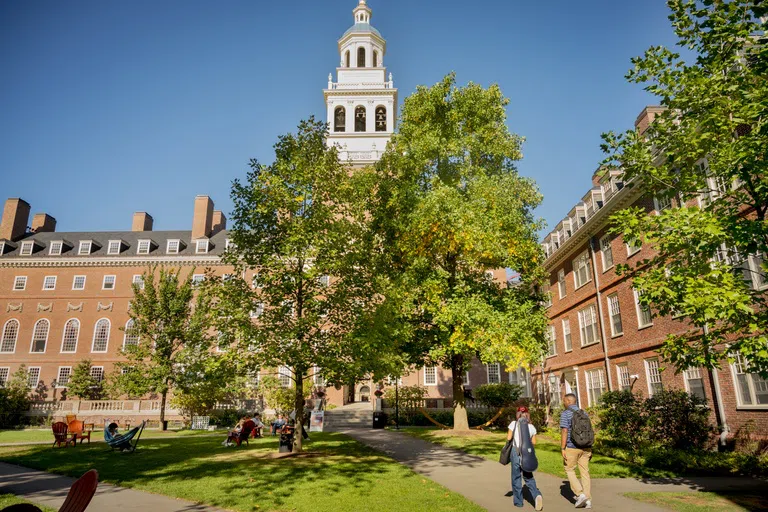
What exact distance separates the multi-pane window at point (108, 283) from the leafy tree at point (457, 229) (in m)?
34.4

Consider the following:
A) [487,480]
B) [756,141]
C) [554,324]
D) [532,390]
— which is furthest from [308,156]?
[532,390]

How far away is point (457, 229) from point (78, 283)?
42.5 meters

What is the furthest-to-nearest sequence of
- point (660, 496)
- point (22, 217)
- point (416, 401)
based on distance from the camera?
point (22, 217) < point (416, 401) < point (660, 496)

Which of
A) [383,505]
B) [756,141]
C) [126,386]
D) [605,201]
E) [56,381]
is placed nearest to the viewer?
[756,141]

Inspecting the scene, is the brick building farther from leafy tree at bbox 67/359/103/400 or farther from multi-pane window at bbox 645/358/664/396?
leafy tree at bbox 67/359/103/400

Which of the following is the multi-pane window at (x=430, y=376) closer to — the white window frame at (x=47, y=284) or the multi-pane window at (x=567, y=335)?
the multi-pane window at (x=567, y=335)

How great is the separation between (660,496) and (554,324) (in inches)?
938

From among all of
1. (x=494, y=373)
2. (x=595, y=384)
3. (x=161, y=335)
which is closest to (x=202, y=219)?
(x=161, y=335)

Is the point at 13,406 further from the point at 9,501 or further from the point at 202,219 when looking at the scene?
the point at 9,501

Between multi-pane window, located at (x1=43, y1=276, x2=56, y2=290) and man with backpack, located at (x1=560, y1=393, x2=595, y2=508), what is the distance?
169 feet

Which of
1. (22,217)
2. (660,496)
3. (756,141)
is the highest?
(22,217)

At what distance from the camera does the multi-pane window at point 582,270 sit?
27.0m

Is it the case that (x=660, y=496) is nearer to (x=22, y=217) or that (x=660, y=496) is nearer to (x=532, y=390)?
(x=532, y=390)

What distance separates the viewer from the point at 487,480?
11609mm
